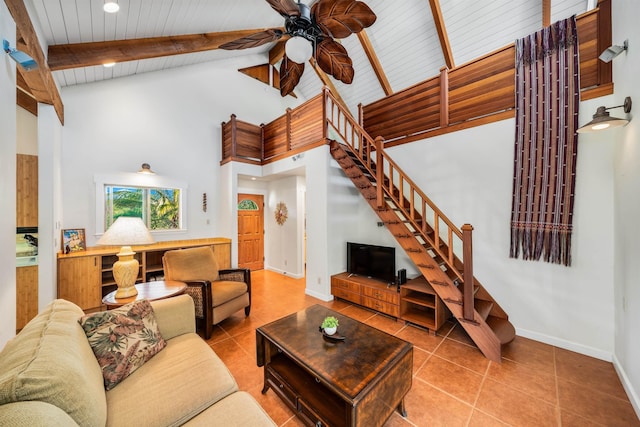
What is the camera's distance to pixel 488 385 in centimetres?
208

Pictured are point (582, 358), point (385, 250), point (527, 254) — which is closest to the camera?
point (582, 358)

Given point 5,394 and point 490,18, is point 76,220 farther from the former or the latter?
point 490,18

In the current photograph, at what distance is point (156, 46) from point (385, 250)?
14.4ft

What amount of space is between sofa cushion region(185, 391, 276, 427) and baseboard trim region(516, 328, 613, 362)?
10.4 feet

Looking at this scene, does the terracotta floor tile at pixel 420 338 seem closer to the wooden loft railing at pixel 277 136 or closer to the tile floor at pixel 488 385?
the tile floor at pixel 488 385

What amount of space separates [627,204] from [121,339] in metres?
3.99

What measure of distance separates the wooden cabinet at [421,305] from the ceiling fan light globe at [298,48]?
2.95 metres

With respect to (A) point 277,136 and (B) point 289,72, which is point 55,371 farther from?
(A) point 277,136

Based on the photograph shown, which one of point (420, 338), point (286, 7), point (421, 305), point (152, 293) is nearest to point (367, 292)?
point (421, 305)

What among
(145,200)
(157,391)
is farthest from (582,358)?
(145,200)

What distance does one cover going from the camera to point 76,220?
395 cm

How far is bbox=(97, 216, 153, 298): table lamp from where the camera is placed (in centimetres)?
225

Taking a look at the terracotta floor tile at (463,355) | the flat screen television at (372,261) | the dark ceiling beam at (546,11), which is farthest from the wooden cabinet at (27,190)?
the dark ceiling beam at (546,11)

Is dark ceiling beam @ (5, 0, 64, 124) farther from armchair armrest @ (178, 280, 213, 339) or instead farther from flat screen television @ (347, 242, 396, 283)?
flat screen television @ (347, 242, 396, 283)
